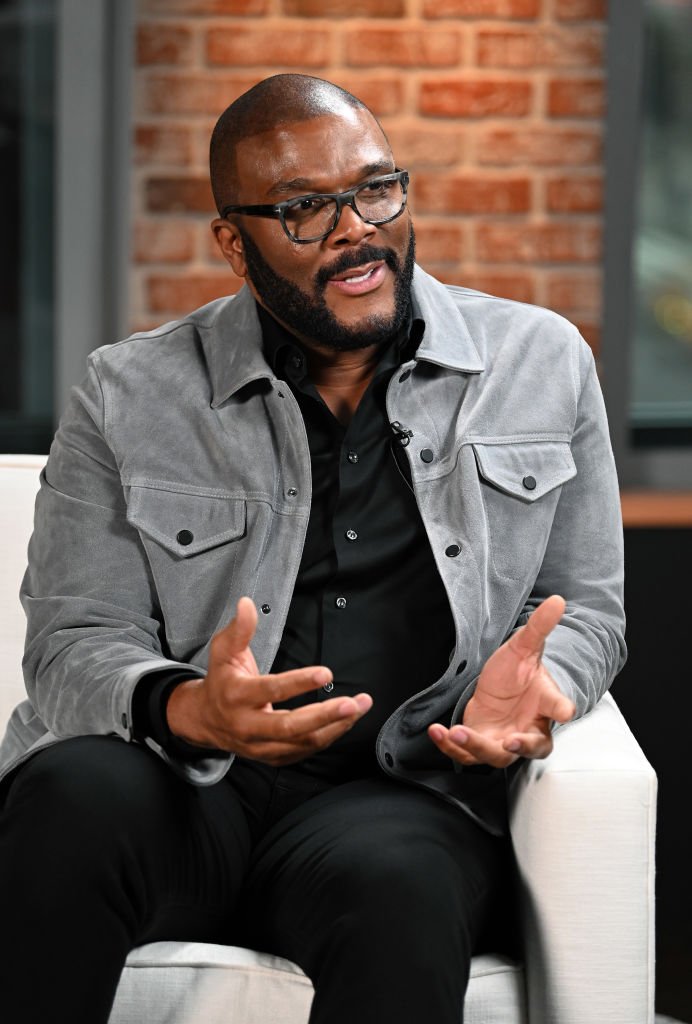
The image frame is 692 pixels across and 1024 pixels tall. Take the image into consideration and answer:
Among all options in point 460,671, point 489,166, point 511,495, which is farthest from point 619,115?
point 460,671

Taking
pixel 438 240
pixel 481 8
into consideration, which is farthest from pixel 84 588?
pixel 481 8

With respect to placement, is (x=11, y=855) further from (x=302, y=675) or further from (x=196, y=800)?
(x=302, y=675)

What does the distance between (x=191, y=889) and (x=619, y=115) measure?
1754 mm

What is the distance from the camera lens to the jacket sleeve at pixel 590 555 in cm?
166

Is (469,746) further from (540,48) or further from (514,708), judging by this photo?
(540,48)

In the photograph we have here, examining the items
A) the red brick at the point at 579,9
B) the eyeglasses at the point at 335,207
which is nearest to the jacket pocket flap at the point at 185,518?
the eyeglasses at the point at 335,207

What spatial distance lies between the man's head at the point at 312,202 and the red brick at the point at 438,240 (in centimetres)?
84

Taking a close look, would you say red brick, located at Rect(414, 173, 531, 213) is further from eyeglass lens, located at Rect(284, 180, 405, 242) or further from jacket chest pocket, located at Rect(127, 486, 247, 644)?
jacket chest pocket, located at Rect(127, 486, 247, 644)

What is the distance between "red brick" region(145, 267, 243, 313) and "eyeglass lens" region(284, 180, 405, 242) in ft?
3.03

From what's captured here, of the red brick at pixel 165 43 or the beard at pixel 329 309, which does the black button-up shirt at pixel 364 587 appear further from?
the red brick at pixel 165 43

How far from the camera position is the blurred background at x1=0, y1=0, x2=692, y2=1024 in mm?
2535

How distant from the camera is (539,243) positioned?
2602 mm

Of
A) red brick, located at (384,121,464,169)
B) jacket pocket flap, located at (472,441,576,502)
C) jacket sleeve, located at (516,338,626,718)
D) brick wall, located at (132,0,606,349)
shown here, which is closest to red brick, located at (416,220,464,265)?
brick wall, located at (132,0,606,349)

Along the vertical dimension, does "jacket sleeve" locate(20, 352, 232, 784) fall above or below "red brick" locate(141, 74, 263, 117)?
below
